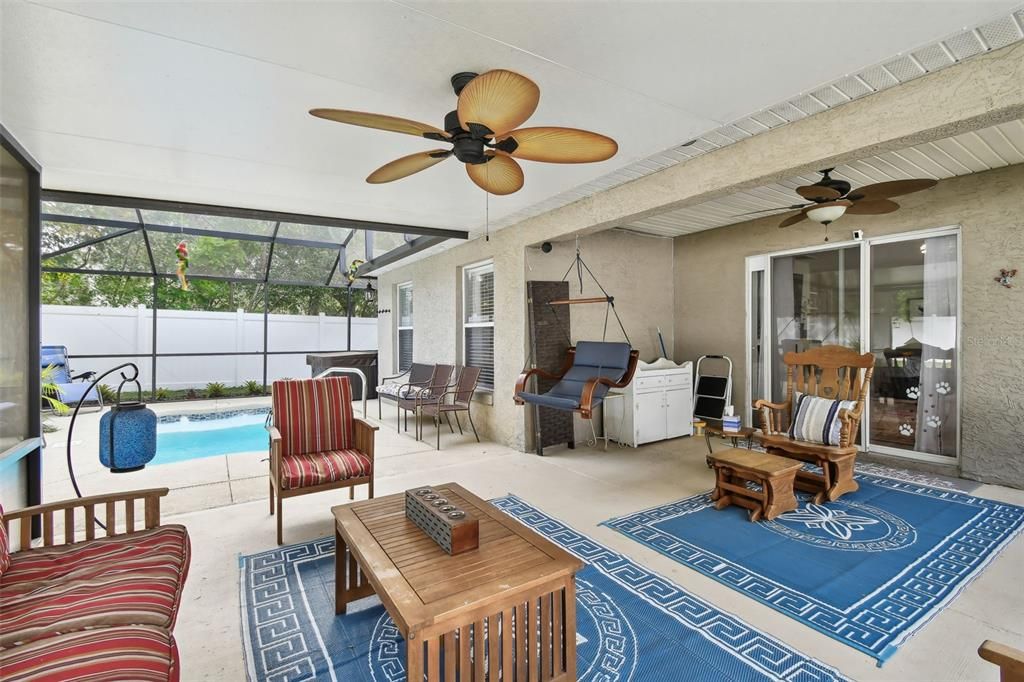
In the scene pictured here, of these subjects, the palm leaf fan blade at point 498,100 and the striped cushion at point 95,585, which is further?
the palm leaf fan blade at point 498,100

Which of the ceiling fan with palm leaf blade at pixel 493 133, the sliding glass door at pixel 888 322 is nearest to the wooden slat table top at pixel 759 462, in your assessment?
the sliding glass door at pixel 888 322

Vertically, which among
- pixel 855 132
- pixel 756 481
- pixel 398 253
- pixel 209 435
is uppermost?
pixel 398 253

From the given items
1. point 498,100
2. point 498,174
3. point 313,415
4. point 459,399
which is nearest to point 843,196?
point 498,174

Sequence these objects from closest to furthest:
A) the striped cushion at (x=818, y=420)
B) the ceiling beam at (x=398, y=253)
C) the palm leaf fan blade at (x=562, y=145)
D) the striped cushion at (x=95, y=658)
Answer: the striped cushion at (x=95, y=658), the palm leaf fan blade at (x=562, y=145), the striped cushion at (x=818, y=420), the ceiling beam at (x=398, y=253)

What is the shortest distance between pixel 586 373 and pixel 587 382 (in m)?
0.68

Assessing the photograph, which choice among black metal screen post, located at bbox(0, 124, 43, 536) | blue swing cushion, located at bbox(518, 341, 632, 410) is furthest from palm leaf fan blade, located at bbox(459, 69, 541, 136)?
black metal screen post, located at bbox(0, 124, 43, 536)

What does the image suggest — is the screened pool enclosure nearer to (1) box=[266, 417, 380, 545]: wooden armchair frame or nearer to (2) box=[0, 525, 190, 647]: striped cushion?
(1) box=[266, 417, 380, 545]: wooden armchair frame

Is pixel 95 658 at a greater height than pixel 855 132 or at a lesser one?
lesser

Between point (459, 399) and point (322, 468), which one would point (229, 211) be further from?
point (459, 399)

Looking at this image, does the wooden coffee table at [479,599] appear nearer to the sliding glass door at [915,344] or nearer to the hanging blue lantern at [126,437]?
the hanging blue lantern at [126,437]

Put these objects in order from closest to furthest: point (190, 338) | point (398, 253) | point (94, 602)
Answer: point (94, 602) < point (398, 253) < point (190, 338)

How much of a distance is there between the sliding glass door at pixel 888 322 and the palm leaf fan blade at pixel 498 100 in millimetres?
4659

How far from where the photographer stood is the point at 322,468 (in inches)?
124

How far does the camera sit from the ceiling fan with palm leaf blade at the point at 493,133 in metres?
1.72
